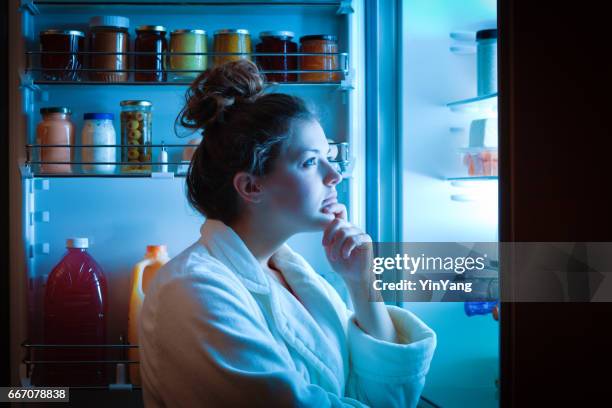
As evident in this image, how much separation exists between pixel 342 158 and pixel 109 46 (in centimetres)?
71

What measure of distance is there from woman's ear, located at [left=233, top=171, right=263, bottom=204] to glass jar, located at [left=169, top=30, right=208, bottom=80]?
2.35 ft

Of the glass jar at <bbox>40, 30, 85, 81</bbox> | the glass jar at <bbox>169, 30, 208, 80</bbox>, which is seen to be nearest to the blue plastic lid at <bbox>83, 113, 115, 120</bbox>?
the glass jar at <bbox>40, 30, 85, 81</bbox>

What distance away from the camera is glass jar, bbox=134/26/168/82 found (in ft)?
6.21

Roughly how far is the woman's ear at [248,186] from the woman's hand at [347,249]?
0.44 ft

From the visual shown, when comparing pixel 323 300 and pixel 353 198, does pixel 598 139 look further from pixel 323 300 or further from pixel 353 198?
pixel 353 198

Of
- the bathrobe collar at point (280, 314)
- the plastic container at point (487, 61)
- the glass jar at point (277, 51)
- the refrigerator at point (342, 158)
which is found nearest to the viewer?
the bathrobe collar at point (280, 314)

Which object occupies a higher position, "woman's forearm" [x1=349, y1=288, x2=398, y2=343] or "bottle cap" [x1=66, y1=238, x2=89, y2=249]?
"bottle cap" [x1=66, y1=238, x2=89, y2=249]

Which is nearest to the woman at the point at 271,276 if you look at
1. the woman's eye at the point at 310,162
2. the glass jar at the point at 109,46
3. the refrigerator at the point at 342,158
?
the woman's eye at the point at 310,162

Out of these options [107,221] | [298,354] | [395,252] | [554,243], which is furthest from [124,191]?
[554,243]

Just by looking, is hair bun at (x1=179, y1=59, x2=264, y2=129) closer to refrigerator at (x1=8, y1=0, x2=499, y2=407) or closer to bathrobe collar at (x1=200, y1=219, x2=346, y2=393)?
bathrobe collar at (x1=200, y1=219, x2=346, y2=393)

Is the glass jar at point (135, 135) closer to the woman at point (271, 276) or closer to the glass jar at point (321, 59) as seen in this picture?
the glass jar at point (321, 59)

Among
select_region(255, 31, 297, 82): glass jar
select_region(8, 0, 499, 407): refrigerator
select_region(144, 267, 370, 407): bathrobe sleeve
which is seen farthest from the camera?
select_region(255, 31, 297, 82): glass jar

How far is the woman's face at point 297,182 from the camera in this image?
4.14 feet

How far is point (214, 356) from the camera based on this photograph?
1.06 metres
